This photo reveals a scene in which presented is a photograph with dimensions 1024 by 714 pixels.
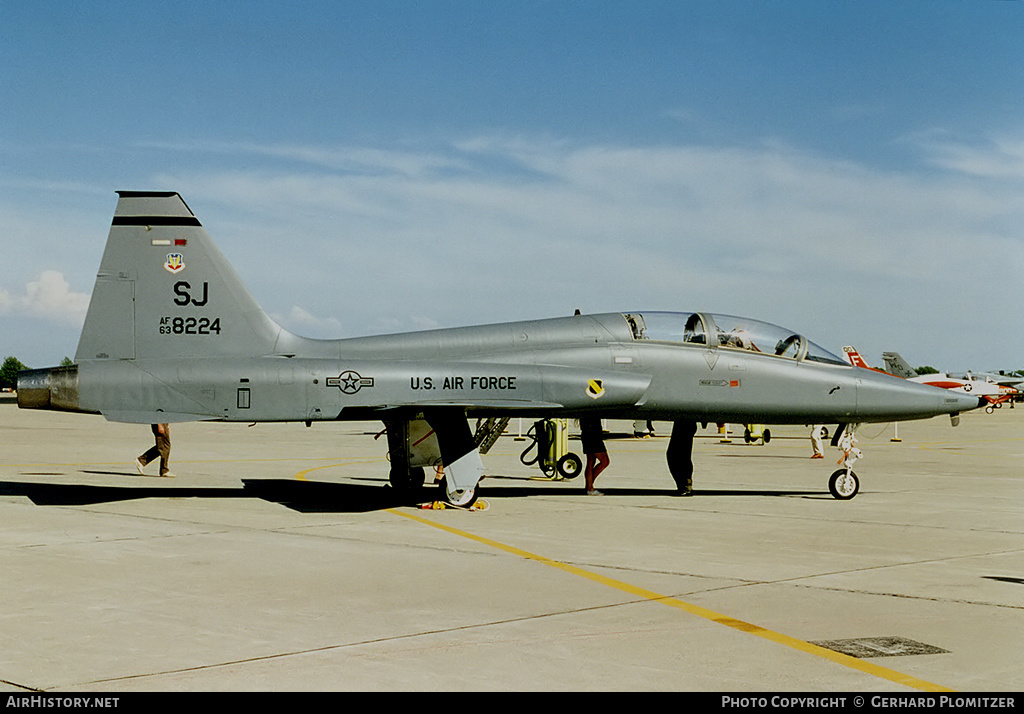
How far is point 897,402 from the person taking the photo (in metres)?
16.4

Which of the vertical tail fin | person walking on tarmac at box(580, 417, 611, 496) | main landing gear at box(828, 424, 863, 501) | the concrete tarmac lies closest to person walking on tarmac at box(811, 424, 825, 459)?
the concrete tarmac

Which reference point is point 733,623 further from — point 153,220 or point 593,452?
point 153,220

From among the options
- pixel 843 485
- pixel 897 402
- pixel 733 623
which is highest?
pixel 897 402

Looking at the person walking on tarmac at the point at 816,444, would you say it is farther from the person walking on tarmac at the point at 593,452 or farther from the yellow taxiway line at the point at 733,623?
the yellow taxiway line at the point at 733,623

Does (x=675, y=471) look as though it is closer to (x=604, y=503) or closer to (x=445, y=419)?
(x=604, y=503)

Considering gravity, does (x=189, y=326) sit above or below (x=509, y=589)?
above

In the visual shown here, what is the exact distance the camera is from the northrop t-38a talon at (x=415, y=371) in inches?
571

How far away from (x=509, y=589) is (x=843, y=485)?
963 centimetres

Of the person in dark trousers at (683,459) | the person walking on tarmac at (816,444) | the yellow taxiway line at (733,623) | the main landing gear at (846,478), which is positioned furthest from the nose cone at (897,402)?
the person walking on tarmac at (816,444)

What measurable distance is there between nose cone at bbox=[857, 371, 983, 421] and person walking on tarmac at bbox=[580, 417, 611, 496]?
4.22 metres

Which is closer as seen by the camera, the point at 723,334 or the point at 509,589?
the point at 509,589

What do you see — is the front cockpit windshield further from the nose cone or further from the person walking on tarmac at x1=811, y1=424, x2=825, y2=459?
the person walking on tarmac at x1=811, y1=424, x2=825, y2=459

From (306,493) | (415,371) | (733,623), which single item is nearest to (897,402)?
(415,371)

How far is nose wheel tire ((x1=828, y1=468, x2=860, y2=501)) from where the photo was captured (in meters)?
16.5
